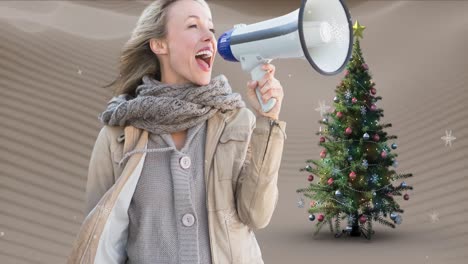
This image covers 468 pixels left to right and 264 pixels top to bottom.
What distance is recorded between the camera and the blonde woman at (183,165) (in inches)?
71.2

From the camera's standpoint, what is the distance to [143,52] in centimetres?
207

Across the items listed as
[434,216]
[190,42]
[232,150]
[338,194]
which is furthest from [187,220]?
[434,216]

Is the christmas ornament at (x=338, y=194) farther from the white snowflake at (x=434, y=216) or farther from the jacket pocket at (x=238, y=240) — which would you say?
the jacket pocket at (x=238, y=240)

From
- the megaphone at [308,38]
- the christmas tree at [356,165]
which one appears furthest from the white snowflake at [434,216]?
the megaphone at [308,38]

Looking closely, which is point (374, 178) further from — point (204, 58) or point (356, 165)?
point (204, 58)

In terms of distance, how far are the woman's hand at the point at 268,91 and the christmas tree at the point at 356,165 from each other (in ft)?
12.3

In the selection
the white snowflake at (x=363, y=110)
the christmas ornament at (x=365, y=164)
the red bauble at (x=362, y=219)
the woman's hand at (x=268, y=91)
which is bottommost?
the woman's hand at (x=268, y=91)

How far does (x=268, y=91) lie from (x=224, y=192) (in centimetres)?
30

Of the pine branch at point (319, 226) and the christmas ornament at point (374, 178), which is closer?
the christmas ornament at point (374, 178)

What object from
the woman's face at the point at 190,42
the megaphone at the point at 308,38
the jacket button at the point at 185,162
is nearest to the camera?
the megaphone at the point at 308,38

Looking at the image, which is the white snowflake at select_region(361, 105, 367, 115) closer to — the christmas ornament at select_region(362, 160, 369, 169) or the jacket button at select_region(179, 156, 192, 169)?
the christmas ornament at select_region(362, 160, 369, 169)

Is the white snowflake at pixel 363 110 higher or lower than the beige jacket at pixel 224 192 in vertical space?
higher

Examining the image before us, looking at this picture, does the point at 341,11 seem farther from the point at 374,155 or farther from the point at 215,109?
the point at 374,155

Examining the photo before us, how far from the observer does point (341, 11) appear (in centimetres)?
180
